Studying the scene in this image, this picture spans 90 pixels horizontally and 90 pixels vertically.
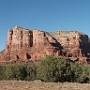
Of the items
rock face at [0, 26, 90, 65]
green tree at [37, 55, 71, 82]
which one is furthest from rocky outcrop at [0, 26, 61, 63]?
green tree at [37, 55, 71, 82]

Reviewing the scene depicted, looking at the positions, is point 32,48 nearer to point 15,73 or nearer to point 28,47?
point 28,47

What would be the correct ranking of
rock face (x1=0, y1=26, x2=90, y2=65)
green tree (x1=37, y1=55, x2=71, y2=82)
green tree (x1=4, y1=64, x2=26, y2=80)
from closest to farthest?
green tree (x1=37, y1=55, x2=71, y2=82), green tree (x1=4, y1=64, x2=26, y2=80), rock face (x1=0, y1=26, x2=90, y2=65)

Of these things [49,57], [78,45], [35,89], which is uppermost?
[78,45]

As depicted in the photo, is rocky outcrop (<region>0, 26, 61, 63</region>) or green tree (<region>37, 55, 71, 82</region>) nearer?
green tree (<region>37, 55, 71, 82</region>)

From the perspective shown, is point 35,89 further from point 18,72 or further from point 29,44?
point 29,44

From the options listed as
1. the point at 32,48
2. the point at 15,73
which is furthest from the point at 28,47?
the point at 15,73

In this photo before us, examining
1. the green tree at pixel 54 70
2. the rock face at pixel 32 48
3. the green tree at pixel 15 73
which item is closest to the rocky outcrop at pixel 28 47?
the rock face at pixel 32 48

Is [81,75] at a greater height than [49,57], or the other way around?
[49,57]

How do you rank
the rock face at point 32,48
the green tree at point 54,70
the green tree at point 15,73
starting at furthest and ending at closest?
1. the rock face at point 32,48
2. the green tree at point 15,73
3. the green tree at point 54,70

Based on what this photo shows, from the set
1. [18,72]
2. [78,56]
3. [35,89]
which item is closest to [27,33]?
[78,56]

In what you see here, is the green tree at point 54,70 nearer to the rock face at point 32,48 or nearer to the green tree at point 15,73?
the green tree at point 15,73

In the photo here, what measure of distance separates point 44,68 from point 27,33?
135143 mm

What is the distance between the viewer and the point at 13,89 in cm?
1989

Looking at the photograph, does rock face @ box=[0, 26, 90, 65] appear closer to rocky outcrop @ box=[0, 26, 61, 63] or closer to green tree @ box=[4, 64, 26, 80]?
rocky outcrop @ box=[0, 26, 61, 63]
